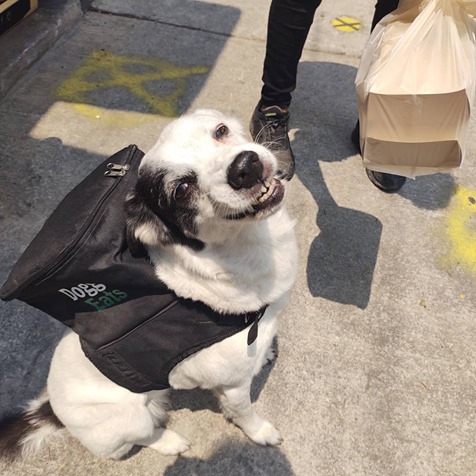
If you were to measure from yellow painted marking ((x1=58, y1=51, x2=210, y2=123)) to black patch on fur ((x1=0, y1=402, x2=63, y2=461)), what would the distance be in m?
2.45

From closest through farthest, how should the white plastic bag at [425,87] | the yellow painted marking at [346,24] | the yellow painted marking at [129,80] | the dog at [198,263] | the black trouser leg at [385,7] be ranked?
the dog at [198,263] → the white plastic bag at [425,87] → the black trouser leg at [385,7] → the yellow painted marking at [129,80] → the yellow painted marking at [346,24]

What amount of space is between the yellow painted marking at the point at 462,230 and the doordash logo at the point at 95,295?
2182mm

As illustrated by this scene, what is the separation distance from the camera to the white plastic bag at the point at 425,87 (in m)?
1.96

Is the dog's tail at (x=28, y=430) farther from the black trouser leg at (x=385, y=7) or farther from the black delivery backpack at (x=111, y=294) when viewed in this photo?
the black trouser leg at (x=385, y=7)

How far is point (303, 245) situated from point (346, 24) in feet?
10.3

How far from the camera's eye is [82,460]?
7.02 ft

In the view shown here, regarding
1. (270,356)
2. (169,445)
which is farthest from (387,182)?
(169,445)

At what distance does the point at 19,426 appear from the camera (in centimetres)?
202

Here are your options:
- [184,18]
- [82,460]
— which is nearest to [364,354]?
[82,460]

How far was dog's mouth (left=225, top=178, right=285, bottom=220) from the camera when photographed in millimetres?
1611

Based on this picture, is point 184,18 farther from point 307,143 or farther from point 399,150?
point 399,150

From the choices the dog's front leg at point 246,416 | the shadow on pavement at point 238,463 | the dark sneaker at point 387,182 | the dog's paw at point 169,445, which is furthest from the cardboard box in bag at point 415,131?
the dog's paw at point 169,445

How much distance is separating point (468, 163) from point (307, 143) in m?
1.27

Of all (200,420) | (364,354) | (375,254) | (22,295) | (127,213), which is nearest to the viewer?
(22,295)
